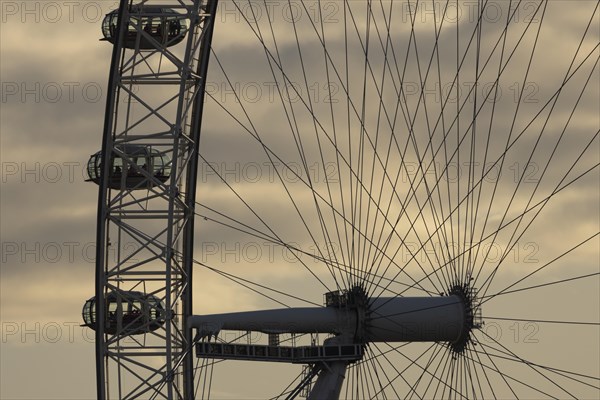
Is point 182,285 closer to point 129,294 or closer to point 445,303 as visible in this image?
point 129,294

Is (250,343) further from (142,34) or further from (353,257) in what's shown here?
(142,34)

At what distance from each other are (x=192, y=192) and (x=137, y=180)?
8.12 feet

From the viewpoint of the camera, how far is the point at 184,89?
85.5m

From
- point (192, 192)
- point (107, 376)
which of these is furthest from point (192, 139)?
point (107, 376)

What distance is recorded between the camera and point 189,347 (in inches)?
3268

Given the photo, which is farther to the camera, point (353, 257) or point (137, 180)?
point (137, 180)

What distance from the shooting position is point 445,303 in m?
79.3

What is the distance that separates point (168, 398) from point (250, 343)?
5.11 metres

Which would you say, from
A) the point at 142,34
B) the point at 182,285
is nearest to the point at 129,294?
the point at 182,285

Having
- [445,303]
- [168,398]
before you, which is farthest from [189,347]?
[445,303]

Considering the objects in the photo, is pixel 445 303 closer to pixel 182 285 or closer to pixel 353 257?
pixel 353 257

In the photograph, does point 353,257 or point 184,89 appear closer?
point 353,257

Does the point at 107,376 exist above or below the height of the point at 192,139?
below

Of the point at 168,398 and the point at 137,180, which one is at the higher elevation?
the point at 137,180
